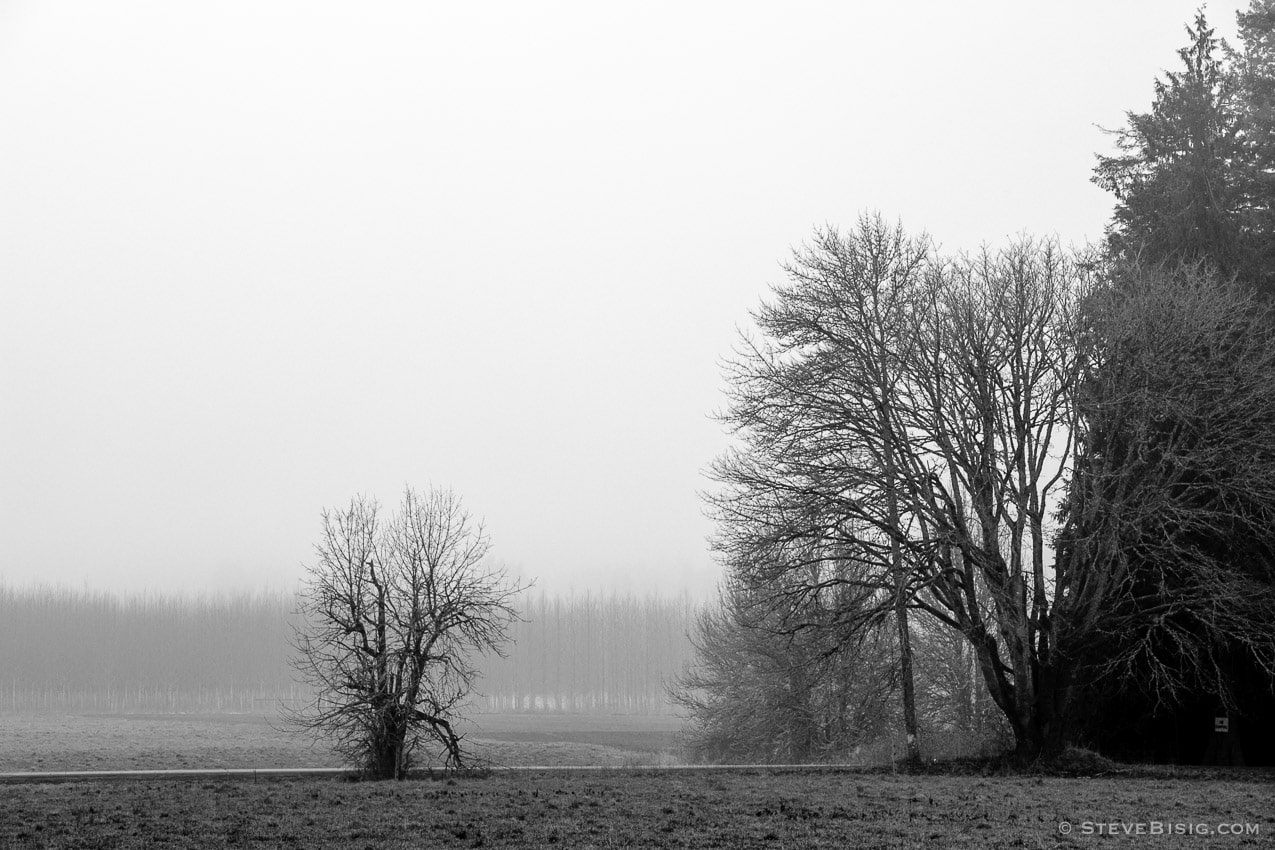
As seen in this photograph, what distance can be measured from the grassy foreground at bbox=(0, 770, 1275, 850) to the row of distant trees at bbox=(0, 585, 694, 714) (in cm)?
11185

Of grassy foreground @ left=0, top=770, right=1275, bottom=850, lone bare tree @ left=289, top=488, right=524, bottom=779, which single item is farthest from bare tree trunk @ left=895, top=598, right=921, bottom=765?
lone bare tree @ left=289, top=488, right=524, bottom=779

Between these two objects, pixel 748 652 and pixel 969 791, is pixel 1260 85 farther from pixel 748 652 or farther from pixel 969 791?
pixel 969 791

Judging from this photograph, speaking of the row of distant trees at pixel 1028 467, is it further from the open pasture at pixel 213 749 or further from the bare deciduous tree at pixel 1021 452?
the open pasture at pixel 213 749

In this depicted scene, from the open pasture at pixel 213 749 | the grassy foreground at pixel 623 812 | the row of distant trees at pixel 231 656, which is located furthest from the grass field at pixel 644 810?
the row of distant trees at pixel 231 656

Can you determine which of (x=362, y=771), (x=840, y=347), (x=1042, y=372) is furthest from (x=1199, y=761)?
(x=362, y=771)

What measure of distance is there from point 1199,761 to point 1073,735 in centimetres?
333

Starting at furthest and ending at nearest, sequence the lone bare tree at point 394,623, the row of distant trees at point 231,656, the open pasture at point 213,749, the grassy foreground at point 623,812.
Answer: the row of distant trees at point 231,656 → the open pasture at point 213,749 → the lone bare tree at point 394,623 → the grassy foreground at point 623,812

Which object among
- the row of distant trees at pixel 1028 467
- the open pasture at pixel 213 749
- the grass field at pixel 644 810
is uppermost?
the row of distant trees at pixel 1028 467

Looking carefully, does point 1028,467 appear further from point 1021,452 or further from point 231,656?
point 231,656

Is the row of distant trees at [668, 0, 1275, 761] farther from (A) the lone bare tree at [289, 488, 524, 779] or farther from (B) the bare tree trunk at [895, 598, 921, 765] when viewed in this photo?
(A) the lone bare tree at [289, 488, 524, 779]

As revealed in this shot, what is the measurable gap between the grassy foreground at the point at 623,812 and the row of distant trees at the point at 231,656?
112 m

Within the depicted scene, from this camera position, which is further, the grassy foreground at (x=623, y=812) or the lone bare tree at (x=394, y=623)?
the lone bare tree at (x=394, y=623)

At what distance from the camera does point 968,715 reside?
131 feet

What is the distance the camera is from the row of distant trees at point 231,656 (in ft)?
447
